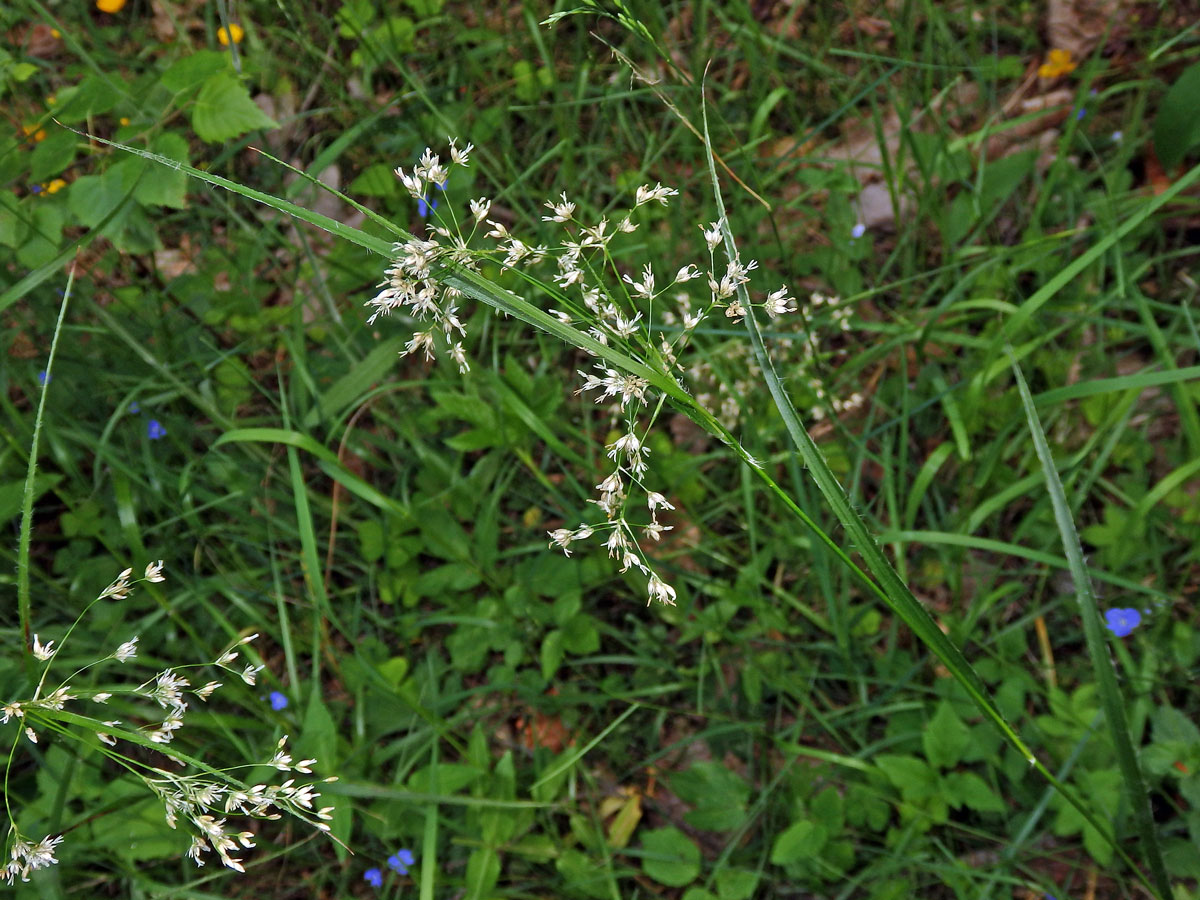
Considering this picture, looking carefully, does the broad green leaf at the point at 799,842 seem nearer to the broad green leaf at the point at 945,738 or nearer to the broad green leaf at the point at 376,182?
the broad green leaf at the point at 945,738

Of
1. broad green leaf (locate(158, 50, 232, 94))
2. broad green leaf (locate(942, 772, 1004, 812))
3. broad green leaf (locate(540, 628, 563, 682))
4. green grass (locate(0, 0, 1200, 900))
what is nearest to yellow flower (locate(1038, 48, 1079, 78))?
green grass (locate(0, 0, 1200, 900))

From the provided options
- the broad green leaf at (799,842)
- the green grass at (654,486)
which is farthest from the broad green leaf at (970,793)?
the broad green leaf at (799,842)

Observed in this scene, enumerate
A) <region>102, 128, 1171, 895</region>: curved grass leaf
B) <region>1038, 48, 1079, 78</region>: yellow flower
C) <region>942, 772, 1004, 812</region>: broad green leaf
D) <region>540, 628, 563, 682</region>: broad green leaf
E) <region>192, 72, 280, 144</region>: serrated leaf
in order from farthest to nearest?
1. <region>1038, 48, 1079, 78</region>: yellow flower
2. <region>540, 628, 563, 682</region>: broad green leaf
3. <region>192, 72, 280, 144</region>: serrated leaf
4. <region>942, 772, 1004, 812</region>: broad green leaf
5. <region>102, 128, 1171, 895</region>: curved grass leaf

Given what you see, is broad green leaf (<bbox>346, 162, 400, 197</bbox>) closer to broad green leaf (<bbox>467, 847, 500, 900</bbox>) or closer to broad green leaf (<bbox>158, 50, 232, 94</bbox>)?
broad green leaf (<bbox>158, 50, 232, 94</bbox>)

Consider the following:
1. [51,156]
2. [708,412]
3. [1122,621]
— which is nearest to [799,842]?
[1122,621]

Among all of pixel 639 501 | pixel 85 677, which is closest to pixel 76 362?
pixel 85 677
